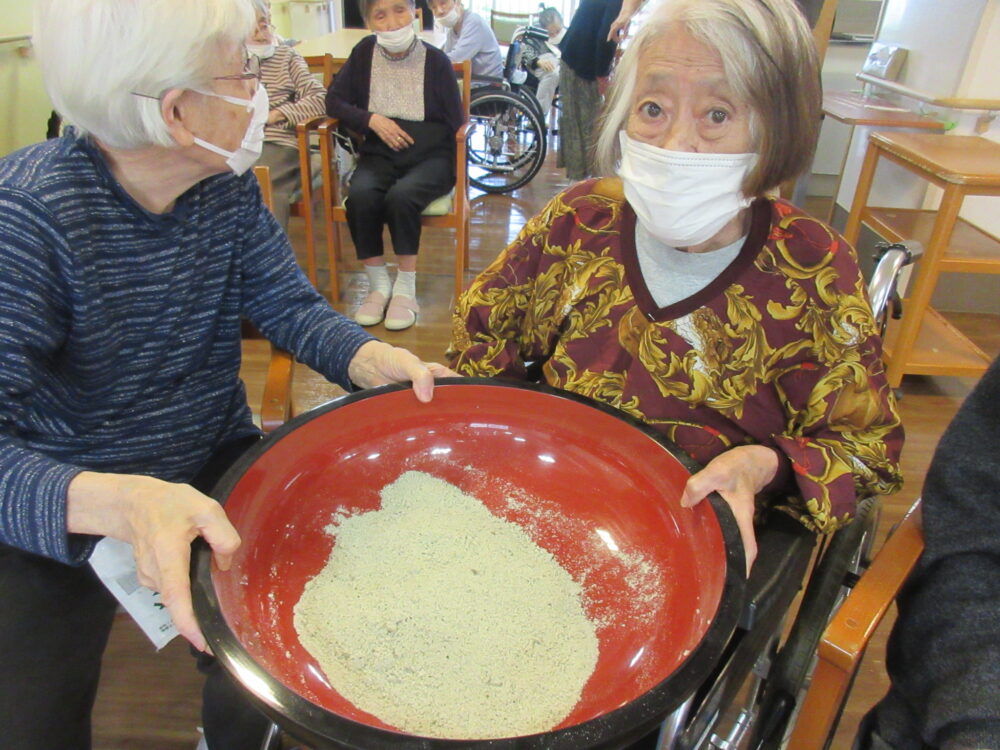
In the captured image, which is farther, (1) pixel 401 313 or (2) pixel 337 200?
(2) pixel 337 200

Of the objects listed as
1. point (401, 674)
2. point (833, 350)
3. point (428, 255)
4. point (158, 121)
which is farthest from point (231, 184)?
point (428, 255)

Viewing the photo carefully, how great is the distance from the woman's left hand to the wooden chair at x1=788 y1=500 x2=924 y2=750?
1.92 feet

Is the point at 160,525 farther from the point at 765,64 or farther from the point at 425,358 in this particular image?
the point at 425,358

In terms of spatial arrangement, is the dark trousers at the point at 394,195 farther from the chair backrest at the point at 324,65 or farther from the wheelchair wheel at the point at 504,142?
the wheelchair wheel at the point at 504,142

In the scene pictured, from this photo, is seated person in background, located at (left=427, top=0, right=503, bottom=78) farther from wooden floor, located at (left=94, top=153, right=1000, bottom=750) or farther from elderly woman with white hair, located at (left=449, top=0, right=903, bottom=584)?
elderly woman with white hair, located at (left=449, top=0, right=903, bottom=584)

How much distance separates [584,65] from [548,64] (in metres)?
1.81

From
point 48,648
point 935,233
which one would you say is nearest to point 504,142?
point 935,233

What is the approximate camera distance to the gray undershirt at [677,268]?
1.07 metres

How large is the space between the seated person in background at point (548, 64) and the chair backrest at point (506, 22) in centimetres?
148

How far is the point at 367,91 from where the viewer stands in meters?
3.14

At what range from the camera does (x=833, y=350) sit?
1.01 meters

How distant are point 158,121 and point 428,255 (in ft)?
9.58

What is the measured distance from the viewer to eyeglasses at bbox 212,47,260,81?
3.51ft

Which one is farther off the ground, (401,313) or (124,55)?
(124,55)
